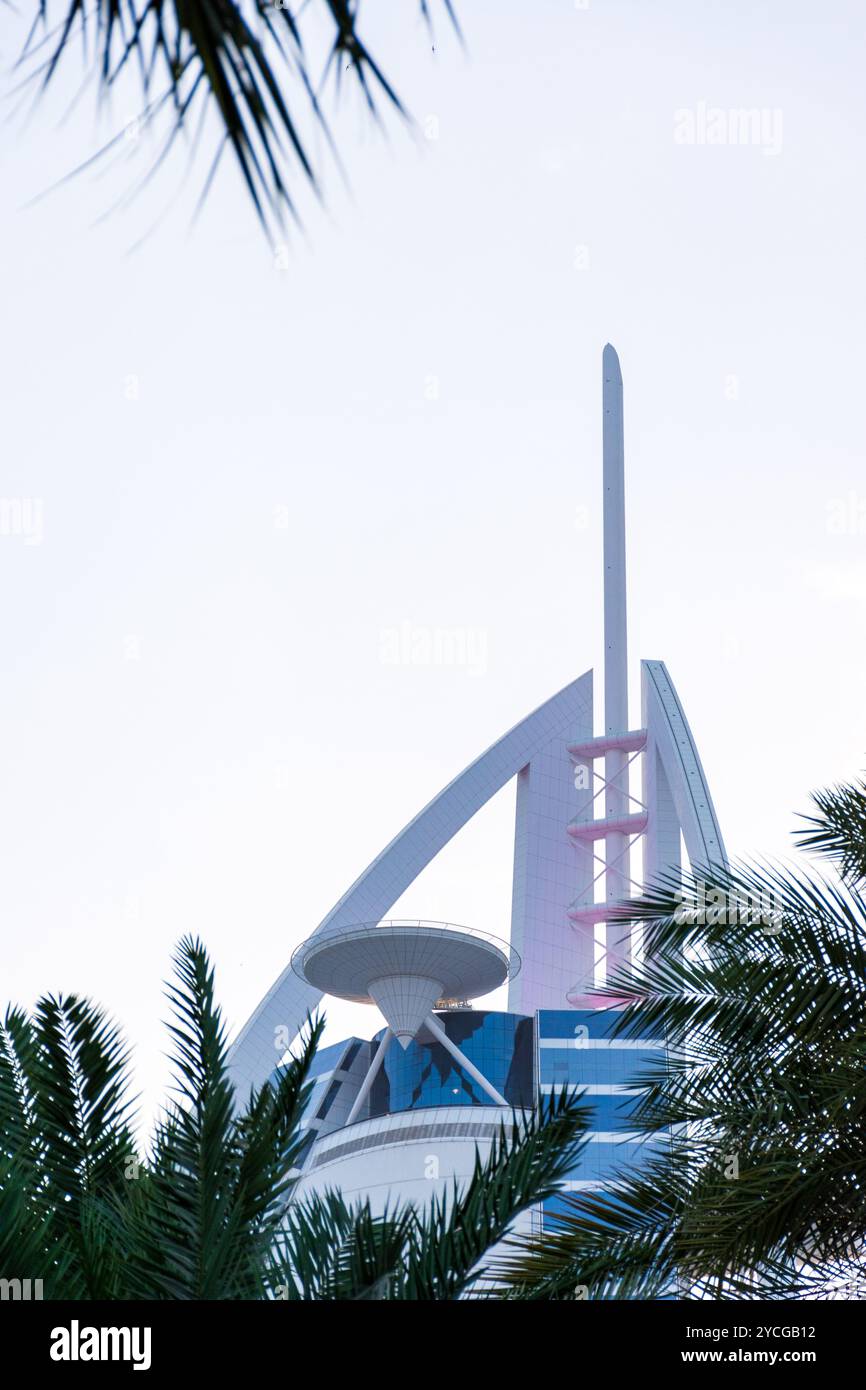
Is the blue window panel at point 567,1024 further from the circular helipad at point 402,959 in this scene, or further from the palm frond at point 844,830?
the palm frond at point 844,830

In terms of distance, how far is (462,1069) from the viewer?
68.8 m

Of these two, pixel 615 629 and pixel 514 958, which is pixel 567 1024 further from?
pixel 615 629

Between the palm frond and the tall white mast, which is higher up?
the tall white mast

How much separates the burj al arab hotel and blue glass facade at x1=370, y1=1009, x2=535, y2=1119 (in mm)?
82

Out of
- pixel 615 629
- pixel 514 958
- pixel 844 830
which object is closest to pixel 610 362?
pixel 615 629

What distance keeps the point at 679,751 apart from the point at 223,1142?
7045 centimetres

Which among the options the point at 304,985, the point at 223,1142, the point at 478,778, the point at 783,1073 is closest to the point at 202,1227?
the point at 223,1142

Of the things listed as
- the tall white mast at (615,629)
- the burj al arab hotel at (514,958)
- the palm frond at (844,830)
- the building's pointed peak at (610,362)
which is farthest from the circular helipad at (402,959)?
the palm frond at (844,830)

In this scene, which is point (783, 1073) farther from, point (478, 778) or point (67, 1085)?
point (478, 778)

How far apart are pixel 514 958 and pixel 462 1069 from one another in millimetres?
6609

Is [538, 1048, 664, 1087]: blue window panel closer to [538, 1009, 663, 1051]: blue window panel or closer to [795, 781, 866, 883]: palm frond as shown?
[538, 1009, 663, 1051]: blue window panel

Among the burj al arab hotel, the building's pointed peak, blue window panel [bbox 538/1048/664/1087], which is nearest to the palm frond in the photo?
the burj al arab hotel

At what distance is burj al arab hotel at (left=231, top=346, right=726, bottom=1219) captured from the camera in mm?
61625

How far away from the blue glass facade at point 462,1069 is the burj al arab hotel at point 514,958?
0.08 metres
